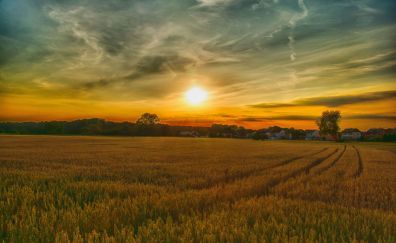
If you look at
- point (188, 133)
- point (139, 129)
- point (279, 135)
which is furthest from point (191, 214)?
point (279, 135)

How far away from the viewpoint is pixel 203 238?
444 centimetres

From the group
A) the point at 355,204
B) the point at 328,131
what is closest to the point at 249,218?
the point at 355,204

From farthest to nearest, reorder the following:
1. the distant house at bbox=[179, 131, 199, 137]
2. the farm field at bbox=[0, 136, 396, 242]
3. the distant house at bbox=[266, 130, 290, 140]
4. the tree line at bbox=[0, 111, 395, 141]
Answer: the distant house at bbox=[266, 130, 290, 140] → the distant house at bbox=[179, 131, 199, 137] → the tree line at bbox=[0, 111, 395, 141] → the farm field at bbox=[0, 136, 396, 242]

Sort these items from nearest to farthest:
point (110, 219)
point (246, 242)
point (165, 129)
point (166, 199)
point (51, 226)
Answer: point (246, 242) → point (51, 226) → point (110, 219) → point (166, 199) → point (165, 129)

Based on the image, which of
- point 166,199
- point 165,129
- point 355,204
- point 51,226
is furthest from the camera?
point 165,129

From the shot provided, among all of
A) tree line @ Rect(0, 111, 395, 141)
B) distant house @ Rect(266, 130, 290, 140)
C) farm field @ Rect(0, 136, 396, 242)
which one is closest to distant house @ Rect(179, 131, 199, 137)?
tree line @ Rect(0, 111, 395, 141)

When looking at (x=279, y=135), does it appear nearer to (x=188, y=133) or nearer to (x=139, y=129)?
(x=188, y=133)

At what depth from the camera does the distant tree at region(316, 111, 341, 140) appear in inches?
5320

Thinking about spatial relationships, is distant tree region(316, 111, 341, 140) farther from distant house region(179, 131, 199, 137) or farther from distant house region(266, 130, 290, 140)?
distant house region(179, 131, 199, 137)

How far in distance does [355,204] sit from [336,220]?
3.40 m

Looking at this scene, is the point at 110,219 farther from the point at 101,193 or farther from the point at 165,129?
the point at 165,129

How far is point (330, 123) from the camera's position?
13562 centimetres

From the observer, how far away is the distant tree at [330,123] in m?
135

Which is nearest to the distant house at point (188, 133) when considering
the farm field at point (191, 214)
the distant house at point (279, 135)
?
the distant house at point (279, 135)
